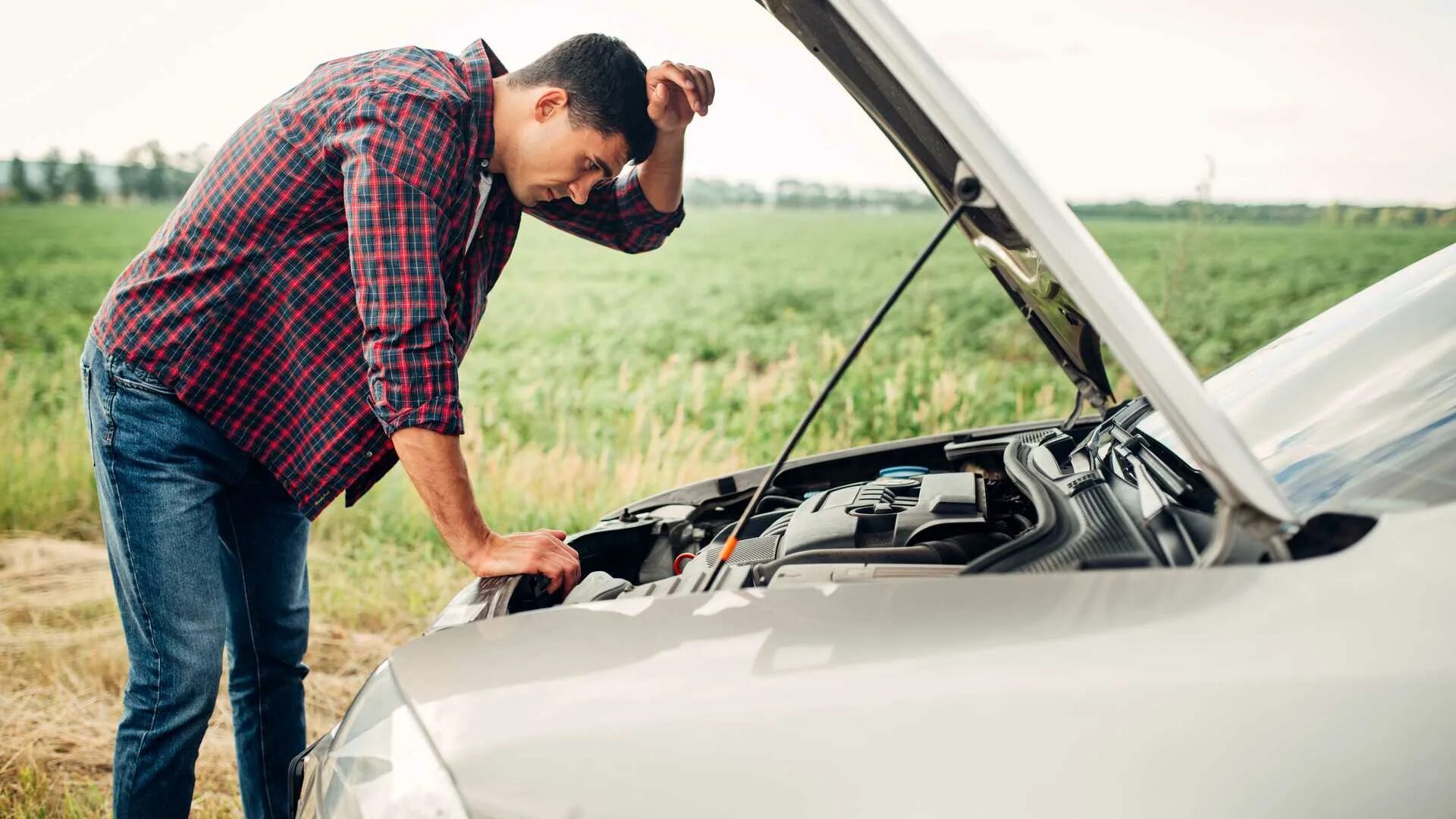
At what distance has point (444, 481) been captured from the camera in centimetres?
181

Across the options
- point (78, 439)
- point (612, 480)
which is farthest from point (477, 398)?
point (612, 480)

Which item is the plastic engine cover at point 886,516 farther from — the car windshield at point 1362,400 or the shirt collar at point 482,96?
the shirt collar at point 482,96

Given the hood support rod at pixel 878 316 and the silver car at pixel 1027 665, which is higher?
the hood support rod at pixel 878 316

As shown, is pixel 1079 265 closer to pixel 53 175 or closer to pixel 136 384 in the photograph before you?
pixel 136 384

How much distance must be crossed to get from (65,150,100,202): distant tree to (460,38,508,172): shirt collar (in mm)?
41410

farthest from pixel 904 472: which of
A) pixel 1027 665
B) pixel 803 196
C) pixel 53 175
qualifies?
pixel 53 175

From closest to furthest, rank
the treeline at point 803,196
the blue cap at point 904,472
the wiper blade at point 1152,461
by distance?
the wiper blade at point 1152,461 < the blue cap at point 904,472 < the treeline at point 803,196

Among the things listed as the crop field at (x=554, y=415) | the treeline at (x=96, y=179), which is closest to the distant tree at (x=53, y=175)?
the treeline at (x=96, y=179)

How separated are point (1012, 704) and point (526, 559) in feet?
3.23

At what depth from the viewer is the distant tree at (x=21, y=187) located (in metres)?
35.9

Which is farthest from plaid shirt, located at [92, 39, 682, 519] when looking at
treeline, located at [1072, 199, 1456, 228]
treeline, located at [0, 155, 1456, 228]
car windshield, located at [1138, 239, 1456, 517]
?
treeline, located at [0, 155, 1456, 228]

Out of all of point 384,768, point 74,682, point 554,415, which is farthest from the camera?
point 554,415

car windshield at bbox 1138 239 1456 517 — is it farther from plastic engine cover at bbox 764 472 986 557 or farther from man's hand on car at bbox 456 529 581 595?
man's hand on car at bbox 456 529 581 595

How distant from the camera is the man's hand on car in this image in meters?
1.88
